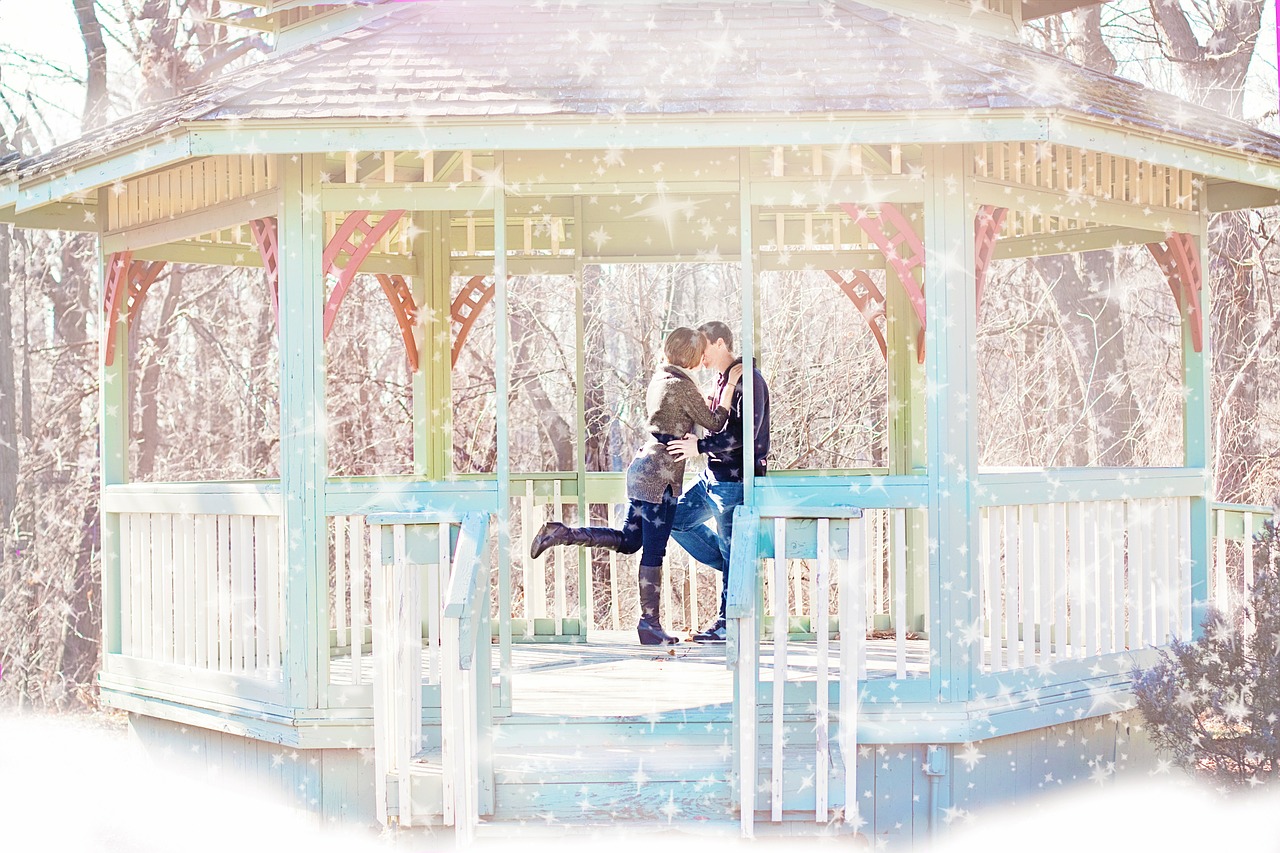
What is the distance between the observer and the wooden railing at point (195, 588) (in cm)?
728

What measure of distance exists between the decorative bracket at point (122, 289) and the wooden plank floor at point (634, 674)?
2488 mm

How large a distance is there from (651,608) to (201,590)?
104 inches

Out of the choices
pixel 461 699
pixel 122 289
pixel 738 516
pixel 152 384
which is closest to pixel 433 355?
pixel 122 289

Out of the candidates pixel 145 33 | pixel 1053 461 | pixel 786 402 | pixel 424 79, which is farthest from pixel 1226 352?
pixel 145 33

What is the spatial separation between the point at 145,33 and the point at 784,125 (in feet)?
42.4

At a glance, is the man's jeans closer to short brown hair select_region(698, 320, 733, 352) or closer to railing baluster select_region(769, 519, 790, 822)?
short brown hair select_region(698, 320, 733, 352)

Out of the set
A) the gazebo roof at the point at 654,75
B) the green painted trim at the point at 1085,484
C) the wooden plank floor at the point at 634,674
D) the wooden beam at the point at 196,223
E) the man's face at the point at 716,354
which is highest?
the gazebo roof at the point at 654,75

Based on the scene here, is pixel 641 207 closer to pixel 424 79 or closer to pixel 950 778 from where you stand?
pixel 424 79

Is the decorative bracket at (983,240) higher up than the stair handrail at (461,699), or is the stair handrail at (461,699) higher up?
the decorative bracket at (983,240)

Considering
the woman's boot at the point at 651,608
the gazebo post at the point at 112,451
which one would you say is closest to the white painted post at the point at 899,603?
the woman's boot at the point at 651,608

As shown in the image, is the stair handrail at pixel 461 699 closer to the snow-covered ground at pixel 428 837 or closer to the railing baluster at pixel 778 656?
the snow-covered ground at pixel 428 837

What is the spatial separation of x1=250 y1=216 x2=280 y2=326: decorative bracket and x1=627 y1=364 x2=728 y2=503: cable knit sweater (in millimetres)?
2131

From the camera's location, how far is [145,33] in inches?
665

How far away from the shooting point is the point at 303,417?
700 centimetres
